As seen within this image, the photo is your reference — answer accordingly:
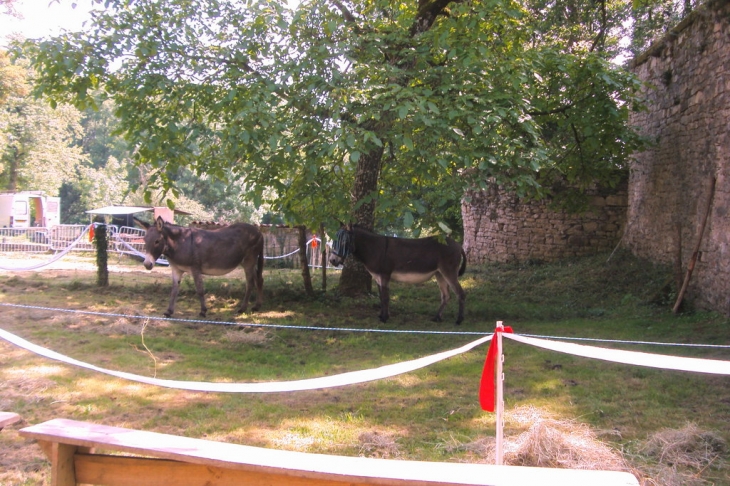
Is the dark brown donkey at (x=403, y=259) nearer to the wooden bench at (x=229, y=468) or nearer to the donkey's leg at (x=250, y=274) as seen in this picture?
the donkey's leg at (x=250, y=274)

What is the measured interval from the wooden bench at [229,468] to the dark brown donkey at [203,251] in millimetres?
6482

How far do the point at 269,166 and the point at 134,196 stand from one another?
1257 inches

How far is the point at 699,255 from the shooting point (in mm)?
9734

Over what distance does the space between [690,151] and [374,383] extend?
740 cm

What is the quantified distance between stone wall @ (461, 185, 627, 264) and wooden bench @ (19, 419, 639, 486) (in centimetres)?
1235

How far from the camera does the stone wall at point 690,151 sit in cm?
901

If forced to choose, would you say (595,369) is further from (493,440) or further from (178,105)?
(178,105)

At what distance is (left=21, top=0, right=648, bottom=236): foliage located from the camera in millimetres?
8062

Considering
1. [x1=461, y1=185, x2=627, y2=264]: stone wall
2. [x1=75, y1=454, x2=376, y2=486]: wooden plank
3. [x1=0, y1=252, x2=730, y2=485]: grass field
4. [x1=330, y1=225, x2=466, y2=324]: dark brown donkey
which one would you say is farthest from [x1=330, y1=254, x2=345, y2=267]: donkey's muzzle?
[x1=75, y1=454, x2=376, y2=486]: wooden plank

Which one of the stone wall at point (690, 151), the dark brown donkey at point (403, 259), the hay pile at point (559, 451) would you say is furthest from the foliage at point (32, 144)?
the hay pile at point (559, 451)

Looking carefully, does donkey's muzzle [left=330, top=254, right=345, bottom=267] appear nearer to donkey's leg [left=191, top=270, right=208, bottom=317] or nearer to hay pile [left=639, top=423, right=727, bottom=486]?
→ donkey's leg [left=191, top=270, right=208, bottom=317]

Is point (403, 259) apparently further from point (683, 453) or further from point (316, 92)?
point (683, 453)

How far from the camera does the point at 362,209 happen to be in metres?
11.0

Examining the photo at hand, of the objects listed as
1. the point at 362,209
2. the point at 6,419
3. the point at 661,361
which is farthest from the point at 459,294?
the point at 6,419
